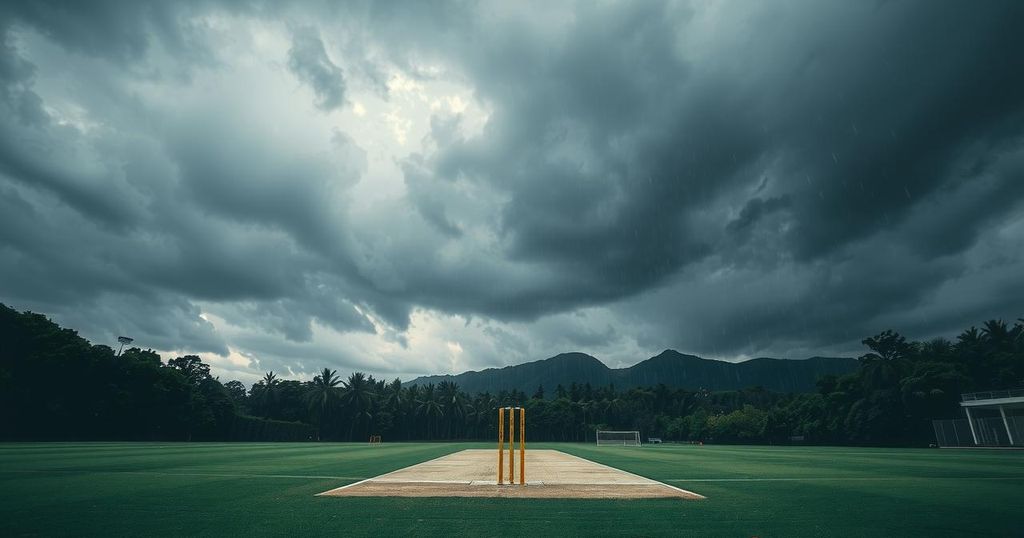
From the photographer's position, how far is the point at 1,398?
153ft

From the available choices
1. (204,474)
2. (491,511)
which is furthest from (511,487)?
(204,474)

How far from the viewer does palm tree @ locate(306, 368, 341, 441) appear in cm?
9712

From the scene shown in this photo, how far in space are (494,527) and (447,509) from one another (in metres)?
1.76

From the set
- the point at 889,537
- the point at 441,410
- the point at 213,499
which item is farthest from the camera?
the point at 441,410

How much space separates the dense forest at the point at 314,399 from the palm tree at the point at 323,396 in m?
0.20

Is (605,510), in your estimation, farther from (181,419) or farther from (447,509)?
(181,419)

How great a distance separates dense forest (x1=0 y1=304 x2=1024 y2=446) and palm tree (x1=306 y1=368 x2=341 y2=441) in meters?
0.20

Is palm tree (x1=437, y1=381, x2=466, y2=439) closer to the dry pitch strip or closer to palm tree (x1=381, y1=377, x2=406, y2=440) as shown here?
palm tree (x1=381, y1=377, x2=406, y2=440)

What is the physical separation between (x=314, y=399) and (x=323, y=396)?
1689 mm

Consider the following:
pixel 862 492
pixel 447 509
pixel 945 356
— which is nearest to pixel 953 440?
pixel 945 356

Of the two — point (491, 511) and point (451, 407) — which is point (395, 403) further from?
point (491, 511)

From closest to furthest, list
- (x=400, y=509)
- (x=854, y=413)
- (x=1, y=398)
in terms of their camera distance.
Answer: (x=400, y=509)
(x=1, y=398)
(x=854, y=413)

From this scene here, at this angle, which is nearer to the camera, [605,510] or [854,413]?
[605,510]

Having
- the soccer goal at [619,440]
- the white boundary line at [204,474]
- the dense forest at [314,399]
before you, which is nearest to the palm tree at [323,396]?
the dense forest at [314,399]
